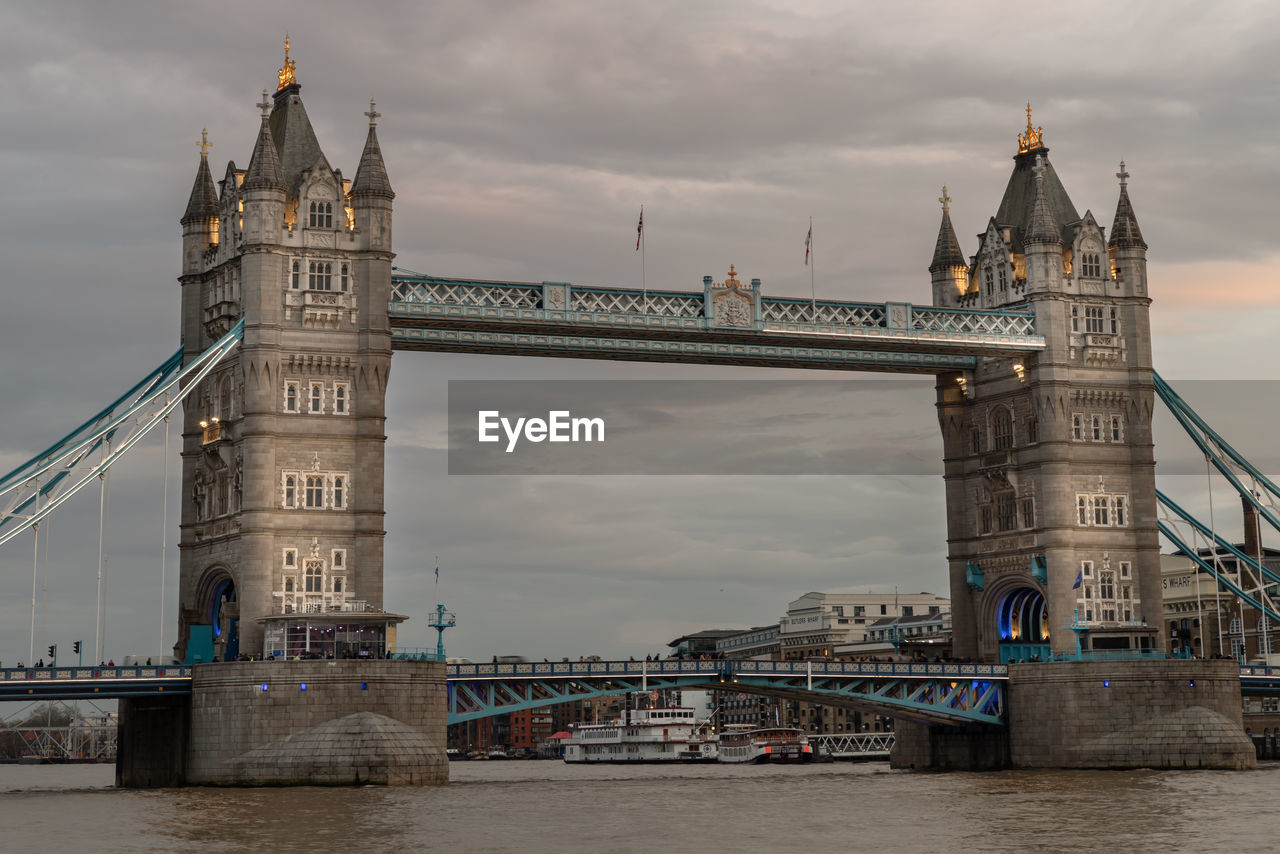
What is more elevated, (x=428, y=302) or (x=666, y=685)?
(x=428, y=302)

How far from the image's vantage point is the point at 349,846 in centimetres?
6038

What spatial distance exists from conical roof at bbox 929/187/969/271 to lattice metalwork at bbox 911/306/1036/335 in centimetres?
826

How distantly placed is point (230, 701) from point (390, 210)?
85.6 ft

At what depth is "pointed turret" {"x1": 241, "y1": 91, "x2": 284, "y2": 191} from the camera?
9431cm

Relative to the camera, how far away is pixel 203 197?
335ft

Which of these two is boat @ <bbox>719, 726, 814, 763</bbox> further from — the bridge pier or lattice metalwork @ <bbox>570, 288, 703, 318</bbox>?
the bridge pier

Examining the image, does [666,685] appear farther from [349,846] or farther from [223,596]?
[349,846]

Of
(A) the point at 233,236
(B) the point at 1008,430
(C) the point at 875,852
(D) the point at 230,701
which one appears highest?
(A) the point at 233,236

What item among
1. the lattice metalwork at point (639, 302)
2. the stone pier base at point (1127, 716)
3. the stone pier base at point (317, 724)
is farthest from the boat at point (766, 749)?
the stone pier base at point (317, 724)

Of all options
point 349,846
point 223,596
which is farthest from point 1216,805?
point 223,596

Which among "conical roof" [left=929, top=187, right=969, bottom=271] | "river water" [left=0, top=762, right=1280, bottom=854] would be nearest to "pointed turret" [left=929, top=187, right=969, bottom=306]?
"conical roof" [left=929, top=187, right=969, bottom=271]

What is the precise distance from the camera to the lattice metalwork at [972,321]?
357ft

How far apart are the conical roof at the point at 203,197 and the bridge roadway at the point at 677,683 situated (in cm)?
2539

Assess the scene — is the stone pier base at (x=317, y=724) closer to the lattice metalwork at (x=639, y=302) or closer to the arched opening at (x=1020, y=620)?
the lattice metalwork at (x=639, y=302)
